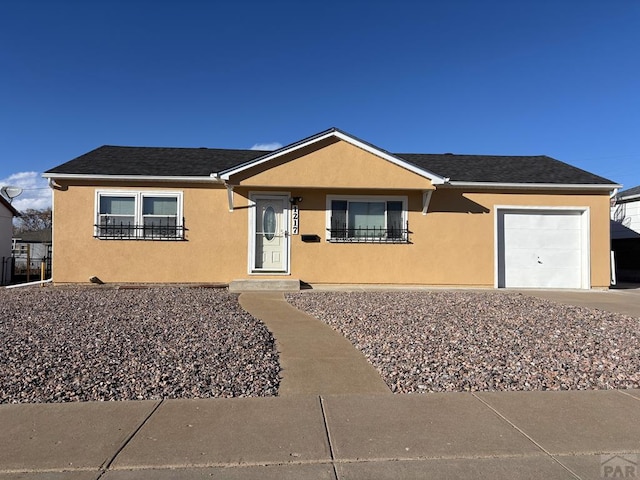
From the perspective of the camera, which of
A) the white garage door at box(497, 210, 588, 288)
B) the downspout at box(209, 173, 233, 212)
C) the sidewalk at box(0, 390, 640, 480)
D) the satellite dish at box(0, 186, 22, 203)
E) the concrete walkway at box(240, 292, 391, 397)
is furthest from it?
the satellite dish at box(0, 186, 22, 203)

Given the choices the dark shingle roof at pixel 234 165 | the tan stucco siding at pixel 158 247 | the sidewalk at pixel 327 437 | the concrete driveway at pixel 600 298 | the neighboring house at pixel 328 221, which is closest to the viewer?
the sidewalk at pixel 327 437

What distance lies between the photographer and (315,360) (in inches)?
218

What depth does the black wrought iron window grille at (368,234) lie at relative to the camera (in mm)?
12633

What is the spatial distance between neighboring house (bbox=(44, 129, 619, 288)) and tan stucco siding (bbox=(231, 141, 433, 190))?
0.03 metres

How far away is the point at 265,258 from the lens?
500 inches

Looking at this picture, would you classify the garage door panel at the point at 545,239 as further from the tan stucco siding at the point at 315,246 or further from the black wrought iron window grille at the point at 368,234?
the black wrought iron window grille at the point at 368,234

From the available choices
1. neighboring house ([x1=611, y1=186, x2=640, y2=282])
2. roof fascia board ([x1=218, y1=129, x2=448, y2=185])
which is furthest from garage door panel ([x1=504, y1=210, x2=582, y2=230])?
neighboring house ([x1=611, y1=186, x2=640, y2=282])

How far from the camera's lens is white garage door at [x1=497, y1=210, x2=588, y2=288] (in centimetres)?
1304

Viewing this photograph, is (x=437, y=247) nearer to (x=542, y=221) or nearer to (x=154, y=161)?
(x=542, y=221)

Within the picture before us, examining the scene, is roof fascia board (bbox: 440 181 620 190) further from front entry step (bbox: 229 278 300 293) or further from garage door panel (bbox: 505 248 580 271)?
front entry step (bbox: 229 278 300 293)

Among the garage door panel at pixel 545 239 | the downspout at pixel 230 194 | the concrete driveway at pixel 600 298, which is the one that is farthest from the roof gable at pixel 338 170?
the concrete driveway at pixel 600 298

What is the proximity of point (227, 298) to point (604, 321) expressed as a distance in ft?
24.4

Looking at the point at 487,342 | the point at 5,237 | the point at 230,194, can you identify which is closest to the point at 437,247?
the point at 230,194

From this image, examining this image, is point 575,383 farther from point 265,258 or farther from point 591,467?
point 265,258
